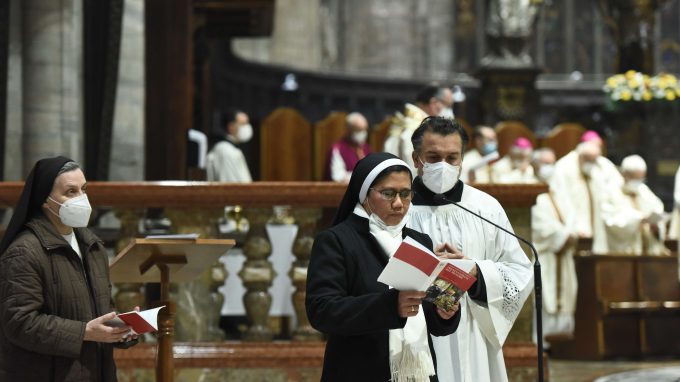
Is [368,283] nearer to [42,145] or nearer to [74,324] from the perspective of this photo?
[74,324]

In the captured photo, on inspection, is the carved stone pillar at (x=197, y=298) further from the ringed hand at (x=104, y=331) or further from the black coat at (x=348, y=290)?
the black coat at (x=348, y=290)

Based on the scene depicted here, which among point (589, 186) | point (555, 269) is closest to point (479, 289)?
point (555, 269)

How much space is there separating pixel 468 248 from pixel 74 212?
1717 mm

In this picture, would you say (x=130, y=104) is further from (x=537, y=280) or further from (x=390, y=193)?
(x=390, y=193)

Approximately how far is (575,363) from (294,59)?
1429 cm

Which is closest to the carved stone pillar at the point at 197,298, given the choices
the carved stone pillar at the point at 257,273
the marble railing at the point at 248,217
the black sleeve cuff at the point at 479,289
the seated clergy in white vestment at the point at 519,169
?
the marble railing at the point at 248,217

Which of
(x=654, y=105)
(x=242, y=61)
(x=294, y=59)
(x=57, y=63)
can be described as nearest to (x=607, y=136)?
(x=654, y=105)

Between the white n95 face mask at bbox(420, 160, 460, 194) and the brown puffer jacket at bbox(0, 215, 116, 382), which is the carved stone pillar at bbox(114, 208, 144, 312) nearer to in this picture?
the brown puffer jacket at bbox(0, 215, 116, 382)

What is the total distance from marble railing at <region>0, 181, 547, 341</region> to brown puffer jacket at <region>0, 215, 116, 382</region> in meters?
2.61

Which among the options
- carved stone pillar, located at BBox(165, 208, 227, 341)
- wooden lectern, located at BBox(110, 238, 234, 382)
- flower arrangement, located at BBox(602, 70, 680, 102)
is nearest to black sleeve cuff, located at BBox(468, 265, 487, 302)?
wooden lectern, located at BBox(110, 238, 234, 382)

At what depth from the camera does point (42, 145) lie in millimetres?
10008

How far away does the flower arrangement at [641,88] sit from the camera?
17.8 metres

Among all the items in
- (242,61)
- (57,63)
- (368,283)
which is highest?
(242,61)

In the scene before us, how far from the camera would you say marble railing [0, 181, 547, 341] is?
816cm
